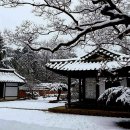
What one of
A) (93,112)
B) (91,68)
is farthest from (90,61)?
(93,112)

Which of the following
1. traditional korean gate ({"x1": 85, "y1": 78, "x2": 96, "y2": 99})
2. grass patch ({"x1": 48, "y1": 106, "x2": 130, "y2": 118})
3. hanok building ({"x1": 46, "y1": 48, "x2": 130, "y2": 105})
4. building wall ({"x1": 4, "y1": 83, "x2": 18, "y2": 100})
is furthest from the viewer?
building wall ({"x1": 4, "y1": 83, "x2": 18, "y2": 100})

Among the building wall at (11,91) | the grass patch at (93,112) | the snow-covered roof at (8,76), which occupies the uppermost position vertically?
the snow-covered roof at (8,76)

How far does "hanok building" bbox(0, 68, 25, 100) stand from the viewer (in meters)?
32.2

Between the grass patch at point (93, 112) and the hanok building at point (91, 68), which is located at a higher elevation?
the hanok building at point (91, 68)

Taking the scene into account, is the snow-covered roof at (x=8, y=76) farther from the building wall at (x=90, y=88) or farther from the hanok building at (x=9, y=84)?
the building wall at (x=90, y=88)

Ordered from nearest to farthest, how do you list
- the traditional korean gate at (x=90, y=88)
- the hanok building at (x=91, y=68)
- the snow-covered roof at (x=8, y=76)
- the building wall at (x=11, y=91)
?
the hanok building at (x=91, y=68), the traditional korean gate at (x=90, y=88), the snow-covered roof at (x=8, y=76), the building wall at (x=11, y=91)

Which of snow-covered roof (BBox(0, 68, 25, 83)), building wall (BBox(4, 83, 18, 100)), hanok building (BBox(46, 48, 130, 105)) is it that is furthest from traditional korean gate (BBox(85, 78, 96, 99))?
building wall (BBox(4, 83, 18, 100))

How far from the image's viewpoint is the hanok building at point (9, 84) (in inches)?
1270

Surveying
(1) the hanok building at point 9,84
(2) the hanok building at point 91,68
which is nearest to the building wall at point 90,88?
(2) the hanok building at point 91,68

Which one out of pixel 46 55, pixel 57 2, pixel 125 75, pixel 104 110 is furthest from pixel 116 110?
pixel 46 55

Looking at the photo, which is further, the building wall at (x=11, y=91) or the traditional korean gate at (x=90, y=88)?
the building wall at (x=11, y=91)

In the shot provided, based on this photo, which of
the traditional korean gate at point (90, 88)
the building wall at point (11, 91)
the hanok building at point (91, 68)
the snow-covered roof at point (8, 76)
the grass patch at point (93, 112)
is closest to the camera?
the grass patch at point (93, 112)

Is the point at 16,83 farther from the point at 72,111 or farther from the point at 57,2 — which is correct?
the point at 57,2

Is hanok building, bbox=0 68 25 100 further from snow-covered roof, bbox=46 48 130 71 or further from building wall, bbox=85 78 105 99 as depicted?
building wall, bbox=85 78 105 99
